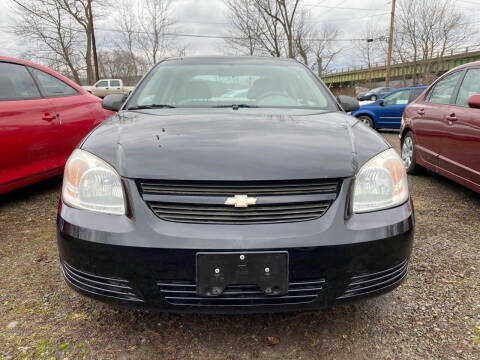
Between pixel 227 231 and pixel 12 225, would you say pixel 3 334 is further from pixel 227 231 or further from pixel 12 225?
pixel 12 225

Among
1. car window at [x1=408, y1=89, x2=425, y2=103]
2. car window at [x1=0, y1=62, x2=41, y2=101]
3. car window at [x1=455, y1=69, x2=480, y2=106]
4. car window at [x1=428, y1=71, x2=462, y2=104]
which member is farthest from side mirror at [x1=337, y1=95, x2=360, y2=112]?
car window at [x1=408, y1=89, x2=425, y2=103]

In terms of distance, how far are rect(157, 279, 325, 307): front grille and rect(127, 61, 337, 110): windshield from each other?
1.28 meters

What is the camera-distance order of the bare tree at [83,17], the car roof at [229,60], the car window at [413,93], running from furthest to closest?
1. the bare tree at [83,17]
2. the car window at [413,93]
3. the car roof at [229,60]

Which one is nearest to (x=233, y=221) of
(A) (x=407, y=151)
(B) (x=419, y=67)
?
(A) (x=407, y=151)

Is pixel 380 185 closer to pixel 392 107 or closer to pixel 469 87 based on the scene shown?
pixel 469 87

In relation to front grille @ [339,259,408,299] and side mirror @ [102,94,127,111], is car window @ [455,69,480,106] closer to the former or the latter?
front grille @ [339,259,408,299]

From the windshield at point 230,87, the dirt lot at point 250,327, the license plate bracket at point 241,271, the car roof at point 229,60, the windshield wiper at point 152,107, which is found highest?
the car roof at point 229,60

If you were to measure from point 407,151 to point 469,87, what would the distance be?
143 cm

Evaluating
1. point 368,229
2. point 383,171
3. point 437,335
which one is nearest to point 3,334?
point 368,229

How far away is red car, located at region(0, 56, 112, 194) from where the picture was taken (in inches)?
123

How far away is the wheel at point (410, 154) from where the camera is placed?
4717 millimetres

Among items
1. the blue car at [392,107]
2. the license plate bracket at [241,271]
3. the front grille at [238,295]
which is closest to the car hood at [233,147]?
the license plate bracket at [241,271]

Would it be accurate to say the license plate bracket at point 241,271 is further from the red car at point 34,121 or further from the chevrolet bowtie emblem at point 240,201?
the red car at point 34,121

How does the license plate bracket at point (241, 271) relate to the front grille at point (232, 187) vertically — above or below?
below
